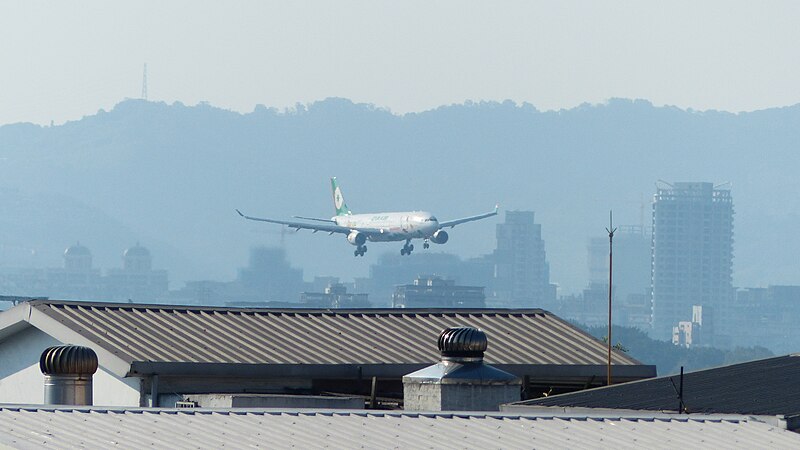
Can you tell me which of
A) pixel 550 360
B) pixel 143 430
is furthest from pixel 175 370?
pixel 143 430

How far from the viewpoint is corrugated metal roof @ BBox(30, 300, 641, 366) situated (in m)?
32.1

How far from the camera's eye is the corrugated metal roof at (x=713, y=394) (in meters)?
26.0

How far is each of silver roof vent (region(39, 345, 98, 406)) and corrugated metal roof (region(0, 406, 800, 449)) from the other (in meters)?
4.30

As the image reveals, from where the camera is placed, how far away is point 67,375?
25.4 meters

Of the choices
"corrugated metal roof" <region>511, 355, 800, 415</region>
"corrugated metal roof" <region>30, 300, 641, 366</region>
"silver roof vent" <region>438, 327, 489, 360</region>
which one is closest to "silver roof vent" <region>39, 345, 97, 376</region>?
"silver roof vent" <region>438, 327, 489, 360</region>

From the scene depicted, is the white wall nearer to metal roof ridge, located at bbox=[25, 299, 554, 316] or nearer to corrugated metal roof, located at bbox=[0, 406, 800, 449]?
metal roof ridge, located at bbox=[25, 299, 554, 316]

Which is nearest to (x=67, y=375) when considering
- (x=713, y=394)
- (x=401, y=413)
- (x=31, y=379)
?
(x=401, y=413)

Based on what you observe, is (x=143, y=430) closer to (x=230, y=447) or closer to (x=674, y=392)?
(x=230, y=447)

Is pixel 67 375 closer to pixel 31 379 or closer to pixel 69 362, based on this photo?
pixel 69 362

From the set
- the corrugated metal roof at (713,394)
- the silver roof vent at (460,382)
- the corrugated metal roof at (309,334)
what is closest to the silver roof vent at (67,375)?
the silver roof vent at (460,382)

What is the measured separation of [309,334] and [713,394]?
9.03 metres

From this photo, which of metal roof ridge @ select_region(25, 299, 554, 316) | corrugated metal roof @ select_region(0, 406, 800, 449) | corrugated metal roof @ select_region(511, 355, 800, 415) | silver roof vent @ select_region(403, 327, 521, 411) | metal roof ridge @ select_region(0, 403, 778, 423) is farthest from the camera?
metal roof ridge @ select_region(25, 299, 554, 316)

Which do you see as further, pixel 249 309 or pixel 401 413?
pixel 249 309

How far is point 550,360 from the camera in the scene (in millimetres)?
34875
